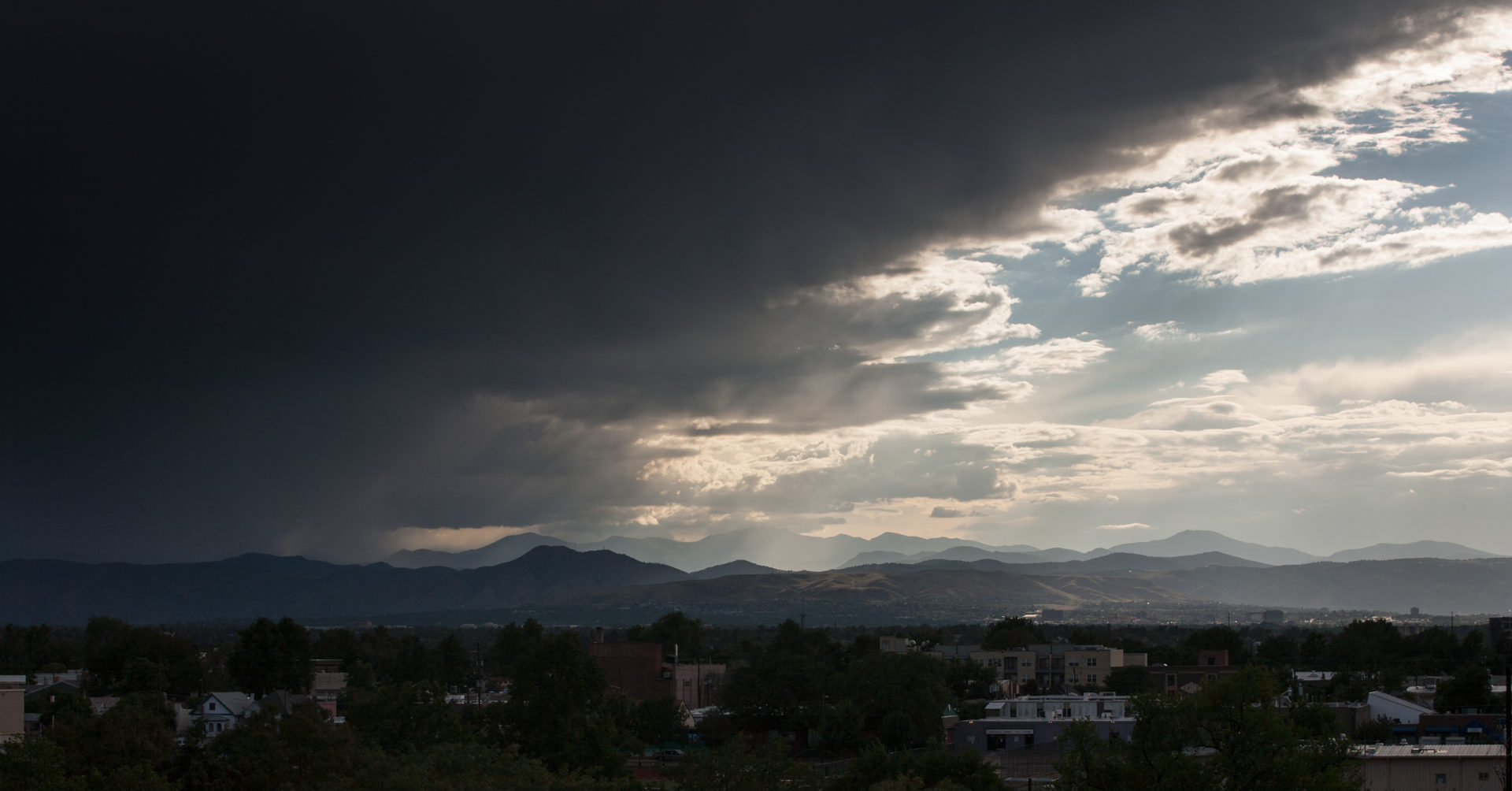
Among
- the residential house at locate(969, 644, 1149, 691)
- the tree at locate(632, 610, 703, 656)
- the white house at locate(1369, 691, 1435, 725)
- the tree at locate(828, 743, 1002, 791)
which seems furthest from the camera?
the tree at locate(632, 610, 703, 656)

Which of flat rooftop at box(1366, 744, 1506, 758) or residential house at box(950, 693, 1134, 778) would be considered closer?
flat rooftop at box(1366, 744, 1506, 758)

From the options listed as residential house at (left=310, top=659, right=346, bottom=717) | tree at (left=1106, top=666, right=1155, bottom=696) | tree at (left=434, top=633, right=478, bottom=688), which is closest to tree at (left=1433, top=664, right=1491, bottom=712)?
tree at (left=1106, top=666, right=1155, bottom=696)

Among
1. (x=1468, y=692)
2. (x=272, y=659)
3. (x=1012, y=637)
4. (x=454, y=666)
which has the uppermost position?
(x=272, y=659)

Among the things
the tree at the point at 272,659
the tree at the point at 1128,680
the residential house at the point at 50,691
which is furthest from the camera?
the tree at the point at 272,659

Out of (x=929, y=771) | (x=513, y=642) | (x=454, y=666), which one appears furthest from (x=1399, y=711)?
(x=454, y=666)

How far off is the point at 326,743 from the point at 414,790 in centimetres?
1361

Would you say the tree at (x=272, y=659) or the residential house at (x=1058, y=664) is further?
the residential house at (x=1058, y=664)

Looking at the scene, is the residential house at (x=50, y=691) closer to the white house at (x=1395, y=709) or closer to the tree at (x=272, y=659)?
the tree at (x=272, y=659)

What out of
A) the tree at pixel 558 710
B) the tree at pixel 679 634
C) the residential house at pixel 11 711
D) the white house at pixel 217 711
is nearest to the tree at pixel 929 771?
the tree at pixel 558 710

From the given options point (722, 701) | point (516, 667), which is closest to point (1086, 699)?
point (722, 701)

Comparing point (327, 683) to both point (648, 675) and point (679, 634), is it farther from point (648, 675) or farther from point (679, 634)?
point (679, 634)

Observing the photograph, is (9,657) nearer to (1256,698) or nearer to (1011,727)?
(1011,727)

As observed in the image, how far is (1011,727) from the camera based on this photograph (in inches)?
3157

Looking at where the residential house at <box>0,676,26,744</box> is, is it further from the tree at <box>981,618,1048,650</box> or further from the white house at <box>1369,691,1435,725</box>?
the tree at <box>981,618,1048,650</box>
